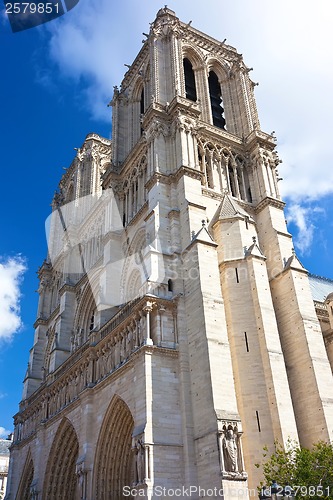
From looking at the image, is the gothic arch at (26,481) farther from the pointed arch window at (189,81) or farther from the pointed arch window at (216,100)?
the pointed arch window at (189,81)

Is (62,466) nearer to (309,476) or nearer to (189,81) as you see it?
(309,476)

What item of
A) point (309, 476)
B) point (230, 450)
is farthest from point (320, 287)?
point (309, 476)

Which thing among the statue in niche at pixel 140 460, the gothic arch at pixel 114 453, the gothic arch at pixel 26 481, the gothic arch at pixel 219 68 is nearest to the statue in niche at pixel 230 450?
the statue in niche at pixel 140 460

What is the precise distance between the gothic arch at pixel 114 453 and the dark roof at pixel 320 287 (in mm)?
17670

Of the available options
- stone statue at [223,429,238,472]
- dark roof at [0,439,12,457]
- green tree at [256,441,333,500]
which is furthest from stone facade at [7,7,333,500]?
dark roof at [0,439,12,457]

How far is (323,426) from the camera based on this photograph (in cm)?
1809

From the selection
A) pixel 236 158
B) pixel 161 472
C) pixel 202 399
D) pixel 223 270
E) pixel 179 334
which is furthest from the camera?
pixel 236 158

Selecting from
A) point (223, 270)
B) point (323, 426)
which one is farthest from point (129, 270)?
point (323, 426)

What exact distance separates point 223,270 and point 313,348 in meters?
4.80

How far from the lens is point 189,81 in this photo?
3206 centimetres

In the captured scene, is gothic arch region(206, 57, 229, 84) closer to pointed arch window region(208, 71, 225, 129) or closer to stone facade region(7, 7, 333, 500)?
stone facade region(7, 7, 333, 500)

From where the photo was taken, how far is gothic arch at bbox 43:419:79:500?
78.2 ft

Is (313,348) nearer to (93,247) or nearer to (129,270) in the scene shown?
(129,270)

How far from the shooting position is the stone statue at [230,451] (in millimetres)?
15664
